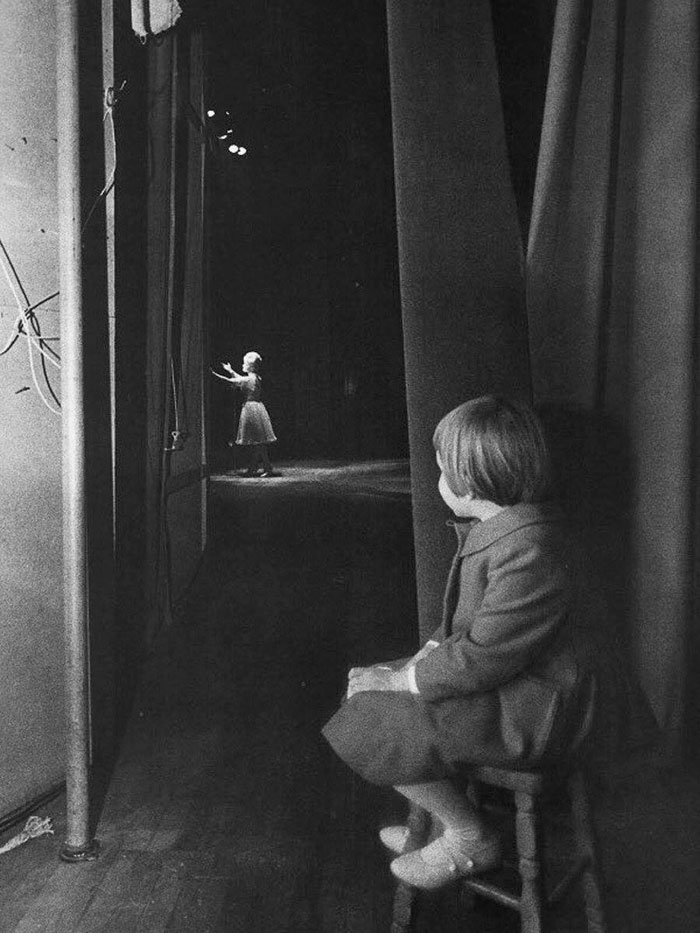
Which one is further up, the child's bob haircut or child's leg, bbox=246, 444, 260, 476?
the child's bob haircut

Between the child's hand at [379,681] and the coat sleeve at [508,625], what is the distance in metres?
0.08

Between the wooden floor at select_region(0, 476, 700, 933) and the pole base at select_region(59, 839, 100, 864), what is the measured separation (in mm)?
17

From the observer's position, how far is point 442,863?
1.14 meters

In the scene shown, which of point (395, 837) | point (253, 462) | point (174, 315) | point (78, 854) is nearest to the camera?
point (395, 837)

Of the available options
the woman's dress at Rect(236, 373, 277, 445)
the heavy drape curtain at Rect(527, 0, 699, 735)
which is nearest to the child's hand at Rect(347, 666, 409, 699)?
the heavy drape curtain at Rect(527, 0, 699, 735)

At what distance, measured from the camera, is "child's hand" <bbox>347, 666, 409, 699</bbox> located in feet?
3.69

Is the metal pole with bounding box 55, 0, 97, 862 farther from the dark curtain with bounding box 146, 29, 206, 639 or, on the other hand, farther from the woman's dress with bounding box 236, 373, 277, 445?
the woman's dress with bounding box 236, 373, 277, 445

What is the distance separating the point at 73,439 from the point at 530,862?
3.37 ft

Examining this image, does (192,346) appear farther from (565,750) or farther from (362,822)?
(565,750)

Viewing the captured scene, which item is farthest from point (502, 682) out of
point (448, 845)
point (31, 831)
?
point (31, 831)

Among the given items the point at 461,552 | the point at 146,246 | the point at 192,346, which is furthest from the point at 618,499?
the point at 192,346

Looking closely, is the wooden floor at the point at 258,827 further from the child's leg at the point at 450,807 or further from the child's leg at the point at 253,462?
the child's leg at the point at 253,462

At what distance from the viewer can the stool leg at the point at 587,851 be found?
3.63 feet

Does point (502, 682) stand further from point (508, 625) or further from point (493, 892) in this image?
point (493, 892)
